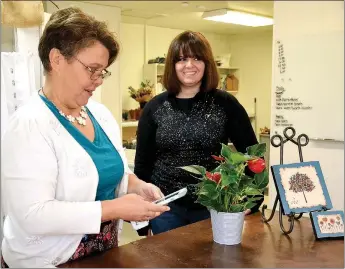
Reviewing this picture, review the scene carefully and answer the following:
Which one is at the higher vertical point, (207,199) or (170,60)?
(170,60)

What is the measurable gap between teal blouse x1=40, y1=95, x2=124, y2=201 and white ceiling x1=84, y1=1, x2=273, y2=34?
248 cm

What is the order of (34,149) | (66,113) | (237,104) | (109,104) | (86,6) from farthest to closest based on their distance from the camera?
1. (109,104)
2. (86,6)
3. (237,104)
4. (66,113)
5. (34,149)

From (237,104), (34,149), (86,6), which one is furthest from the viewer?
(86,6)

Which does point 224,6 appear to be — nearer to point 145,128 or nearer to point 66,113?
point 145,128

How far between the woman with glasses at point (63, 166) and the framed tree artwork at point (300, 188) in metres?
0.49

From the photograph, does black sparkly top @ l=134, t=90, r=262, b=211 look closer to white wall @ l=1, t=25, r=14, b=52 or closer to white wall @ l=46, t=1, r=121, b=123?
white wall @ l=1, t=25, r=14, b=52

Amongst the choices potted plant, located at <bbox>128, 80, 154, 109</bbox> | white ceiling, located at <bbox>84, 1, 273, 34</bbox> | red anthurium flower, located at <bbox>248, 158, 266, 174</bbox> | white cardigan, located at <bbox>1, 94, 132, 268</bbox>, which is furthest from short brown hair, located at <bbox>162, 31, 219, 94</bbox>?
potted plant, located at <bbox>128, 80, 154, 109</bbox>

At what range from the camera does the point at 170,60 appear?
2.02 metres

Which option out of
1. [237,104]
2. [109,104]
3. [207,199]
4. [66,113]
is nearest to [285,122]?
[237,104]

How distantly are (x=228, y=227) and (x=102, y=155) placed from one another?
45 cm

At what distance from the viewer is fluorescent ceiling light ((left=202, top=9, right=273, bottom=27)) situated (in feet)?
13.5

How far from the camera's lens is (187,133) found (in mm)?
1895

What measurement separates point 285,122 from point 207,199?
2003 mm

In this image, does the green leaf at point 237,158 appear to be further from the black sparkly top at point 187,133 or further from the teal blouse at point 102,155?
the black sparkly top at point 187,133
